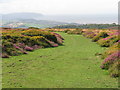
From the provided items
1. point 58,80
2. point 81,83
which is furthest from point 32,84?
point 81,83

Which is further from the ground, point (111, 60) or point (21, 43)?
point (21, 43)

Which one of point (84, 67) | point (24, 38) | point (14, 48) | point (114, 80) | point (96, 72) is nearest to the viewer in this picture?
point (114, 80)

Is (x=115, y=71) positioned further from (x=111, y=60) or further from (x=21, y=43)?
(x=21, y=43)

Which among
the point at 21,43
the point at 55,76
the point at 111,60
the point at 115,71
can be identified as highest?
the point at 21,43

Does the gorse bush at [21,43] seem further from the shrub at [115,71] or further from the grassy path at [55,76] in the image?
the shrub at [115,71]

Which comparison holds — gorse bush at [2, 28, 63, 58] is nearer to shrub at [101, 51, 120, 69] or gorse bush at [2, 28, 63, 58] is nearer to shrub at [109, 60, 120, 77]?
shrub at [101, 51, 120, 69]

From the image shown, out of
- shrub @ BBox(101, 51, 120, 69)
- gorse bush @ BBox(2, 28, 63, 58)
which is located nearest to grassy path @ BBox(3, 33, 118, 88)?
shrub @ BBox(101, 51, 120, 69)

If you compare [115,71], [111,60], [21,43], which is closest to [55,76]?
[115,71]

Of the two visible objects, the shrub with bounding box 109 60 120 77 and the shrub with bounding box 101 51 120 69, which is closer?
the shrub with bounding box 109 60 120 77

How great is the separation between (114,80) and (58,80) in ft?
15.6

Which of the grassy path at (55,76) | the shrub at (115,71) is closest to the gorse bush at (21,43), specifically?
the grassy path at (55,76)

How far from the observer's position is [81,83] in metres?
14.0

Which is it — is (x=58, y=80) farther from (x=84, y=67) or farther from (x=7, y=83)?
(x=84, y=67)

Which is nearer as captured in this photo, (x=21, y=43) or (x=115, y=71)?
(x=115, y=71)
